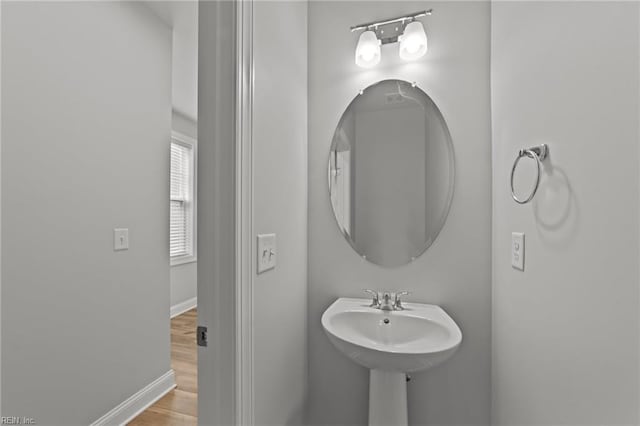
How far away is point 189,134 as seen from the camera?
153 inches

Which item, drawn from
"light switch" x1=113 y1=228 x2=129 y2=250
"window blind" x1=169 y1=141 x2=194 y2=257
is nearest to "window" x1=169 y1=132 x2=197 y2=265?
"window blind" x1=169 y1=141 x2=194 y2=257

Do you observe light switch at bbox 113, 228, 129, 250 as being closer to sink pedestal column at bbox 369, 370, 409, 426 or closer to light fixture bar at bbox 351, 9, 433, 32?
sink pedestal column at bbox 369, 370, 409, 426

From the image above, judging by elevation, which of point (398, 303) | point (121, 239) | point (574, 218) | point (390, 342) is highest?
point (574, 218)

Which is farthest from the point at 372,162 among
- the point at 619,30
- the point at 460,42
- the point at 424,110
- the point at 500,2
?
the point at 619,30

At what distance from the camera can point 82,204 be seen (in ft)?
5.00

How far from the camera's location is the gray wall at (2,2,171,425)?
1.27m

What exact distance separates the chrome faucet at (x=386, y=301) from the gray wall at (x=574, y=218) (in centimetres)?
41

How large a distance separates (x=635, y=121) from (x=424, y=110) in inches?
36.0

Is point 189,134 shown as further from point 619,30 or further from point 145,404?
point 619,30

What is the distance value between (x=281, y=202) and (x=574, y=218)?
894mm

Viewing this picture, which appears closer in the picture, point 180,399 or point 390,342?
point 390,342

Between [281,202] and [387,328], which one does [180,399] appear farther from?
[281,202]

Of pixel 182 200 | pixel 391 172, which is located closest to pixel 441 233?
pixel 391 172

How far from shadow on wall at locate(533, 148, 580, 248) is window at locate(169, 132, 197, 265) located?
142 inches
